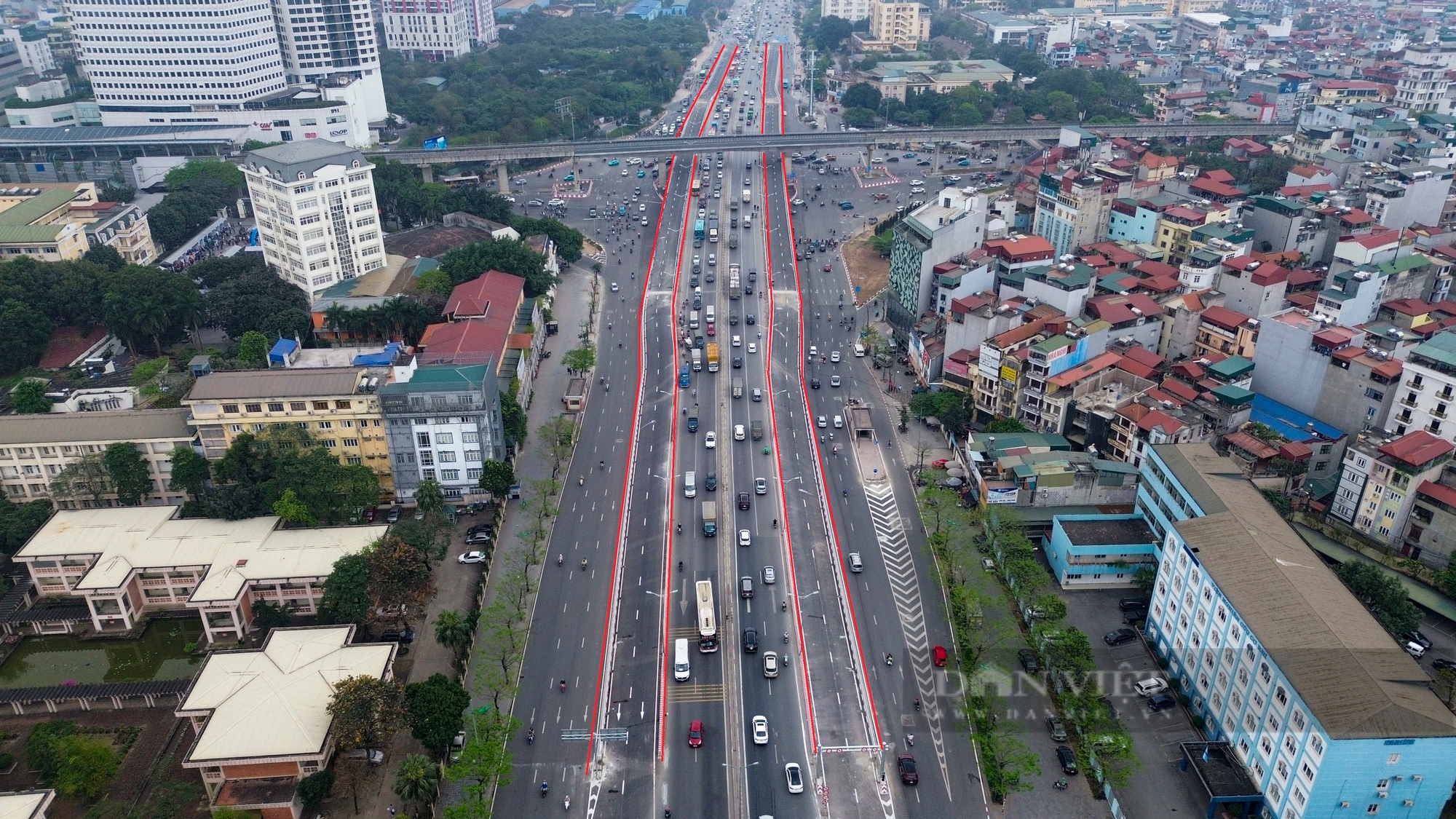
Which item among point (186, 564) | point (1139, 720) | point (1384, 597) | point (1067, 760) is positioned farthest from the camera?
point (186, 564)

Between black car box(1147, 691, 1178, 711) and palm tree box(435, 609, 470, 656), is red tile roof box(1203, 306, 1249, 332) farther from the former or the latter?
palm tree box(435, 609, 470, 656)

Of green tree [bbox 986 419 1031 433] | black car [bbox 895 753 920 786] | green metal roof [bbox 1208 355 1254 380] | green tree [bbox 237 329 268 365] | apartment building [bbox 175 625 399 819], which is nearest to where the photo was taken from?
apartment building [bbox 175 625 399 819]

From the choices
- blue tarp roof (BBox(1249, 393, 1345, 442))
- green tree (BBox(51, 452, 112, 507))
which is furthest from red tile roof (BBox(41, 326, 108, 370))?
blue tarp roof (BBox(1249, 393, 1345, 442))

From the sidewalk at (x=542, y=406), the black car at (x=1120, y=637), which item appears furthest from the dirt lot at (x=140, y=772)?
the black car at (x=1120, y=637)

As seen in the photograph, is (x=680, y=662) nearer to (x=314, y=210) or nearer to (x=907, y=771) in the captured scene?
(x=907, y=771)

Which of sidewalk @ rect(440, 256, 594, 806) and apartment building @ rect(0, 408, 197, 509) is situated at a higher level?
apartment building @ rect(0, 408, 197, 509)

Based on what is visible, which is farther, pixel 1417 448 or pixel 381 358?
pixel 381 358

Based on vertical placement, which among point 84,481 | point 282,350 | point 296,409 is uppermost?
point 296,409

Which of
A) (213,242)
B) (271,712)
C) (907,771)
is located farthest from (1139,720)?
(213,242)
